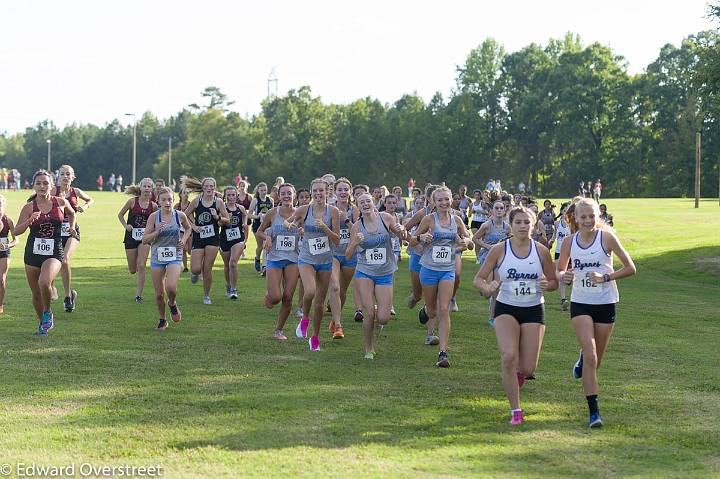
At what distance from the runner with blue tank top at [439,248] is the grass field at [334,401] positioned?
2.68 ft

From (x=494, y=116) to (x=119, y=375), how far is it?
335 feet

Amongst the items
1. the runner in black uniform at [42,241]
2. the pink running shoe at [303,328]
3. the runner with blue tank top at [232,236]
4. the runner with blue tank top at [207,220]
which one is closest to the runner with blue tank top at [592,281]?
the pink running shoe at [303,328]

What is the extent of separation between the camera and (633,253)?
115 ft

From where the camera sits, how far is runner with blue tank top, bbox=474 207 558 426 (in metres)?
8.62

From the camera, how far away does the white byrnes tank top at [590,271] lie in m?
8.62

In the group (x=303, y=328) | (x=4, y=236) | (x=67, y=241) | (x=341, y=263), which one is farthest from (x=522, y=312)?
(x=67, y=241)

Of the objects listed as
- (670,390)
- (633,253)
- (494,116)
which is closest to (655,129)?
(494,116)

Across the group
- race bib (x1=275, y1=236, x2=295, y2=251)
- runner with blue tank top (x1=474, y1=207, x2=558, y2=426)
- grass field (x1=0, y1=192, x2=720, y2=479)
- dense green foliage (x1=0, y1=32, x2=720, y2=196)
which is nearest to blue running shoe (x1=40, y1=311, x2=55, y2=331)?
grass field (x1=0, y1=192, x2=720, y2=479)

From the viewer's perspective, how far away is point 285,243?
12797 millimetres

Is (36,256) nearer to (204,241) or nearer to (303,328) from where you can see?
(303,328)

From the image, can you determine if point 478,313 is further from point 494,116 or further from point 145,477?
point 494,116

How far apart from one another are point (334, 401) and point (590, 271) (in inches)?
102

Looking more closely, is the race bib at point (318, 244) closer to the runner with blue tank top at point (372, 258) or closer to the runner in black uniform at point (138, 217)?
A: the runner with blue tank top at point (372, 258)

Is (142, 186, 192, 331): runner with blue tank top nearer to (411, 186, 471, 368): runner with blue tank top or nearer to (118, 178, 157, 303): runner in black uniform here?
(118, 178, 157, 303): runner in black uniform
